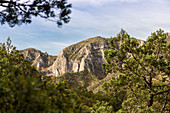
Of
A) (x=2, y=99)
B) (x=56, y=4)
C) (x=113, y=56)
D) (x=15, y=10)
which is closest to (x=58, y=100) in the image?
(x=2, y=99)

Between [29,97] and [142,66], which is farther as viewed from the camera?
[142,66]

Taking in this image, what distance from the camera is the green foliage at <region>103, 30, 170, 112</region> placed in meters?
12.8

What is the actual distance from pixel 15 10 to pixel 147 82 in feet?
41.0

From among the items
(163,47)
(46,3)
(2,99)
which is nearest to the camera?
(2,99)

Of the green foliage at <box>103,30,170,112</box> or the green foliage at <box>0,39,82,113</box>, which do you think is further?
the green foliage at <box>103,30,170,112</box>

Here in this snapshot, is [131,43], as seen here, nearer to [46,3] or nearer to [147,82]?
[147,82]

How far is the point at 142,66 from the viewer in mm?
13391

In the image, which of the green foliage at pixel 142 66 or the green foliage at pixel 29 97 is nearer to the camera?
the green foliage at pixel 29 97

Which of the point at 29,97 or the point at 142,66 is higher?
the point at 142,66

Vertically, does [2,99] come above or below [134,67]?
below

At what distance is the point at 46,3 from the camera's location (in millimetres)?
8023

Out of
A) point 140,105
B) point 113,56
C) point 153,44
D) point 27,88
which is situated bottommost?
point 140,105

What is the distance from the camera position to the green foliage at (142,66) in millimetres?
12805

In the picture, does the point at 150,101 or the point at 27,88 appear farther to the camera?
the point at 150,101
